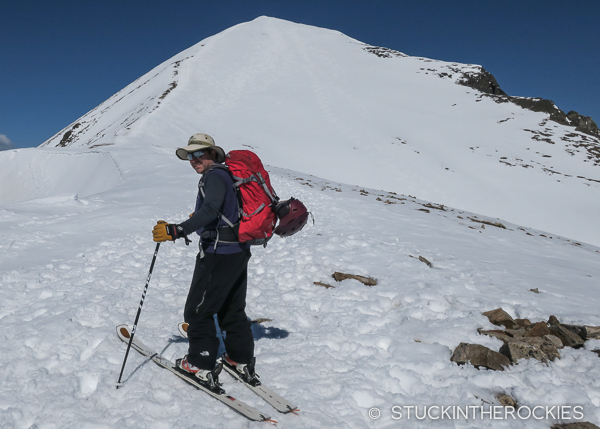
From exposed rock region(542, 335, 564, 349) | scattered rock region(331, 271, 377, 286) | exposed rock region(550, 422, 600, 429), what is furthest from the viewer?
scattered rock region(331, 271, 377, 286)

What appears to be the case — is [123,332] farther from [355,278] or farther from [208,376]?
[355,278]

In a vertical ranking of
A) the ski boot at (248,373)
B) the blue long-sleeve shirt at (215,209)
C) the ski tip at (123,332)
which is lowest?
the ski tip at (123,332)

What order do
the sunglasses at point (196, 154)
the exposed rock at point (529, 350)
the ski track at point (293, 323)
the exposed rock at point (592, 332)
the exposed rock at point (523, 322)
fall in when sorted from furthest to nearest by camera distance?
1. the exposed rock at point (523, 322)
2. the exposed rock at point (592, 332)
3. the exposed rock at point (529, 350)
4. the sunglasses at point (196, 154)
5. the ski track at point (293, 323)

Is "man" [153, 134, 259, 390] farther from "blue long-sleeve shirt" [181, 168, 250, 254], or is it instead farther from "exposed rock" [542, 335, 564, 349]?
"exposed rock" [542, 335, 564, 349]

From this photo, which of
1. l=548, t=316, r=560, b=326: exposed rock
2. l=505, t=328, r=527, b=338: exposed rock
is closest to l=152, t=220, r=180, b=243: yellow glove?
l=505, t=328, r=527, b=338: exposed rock

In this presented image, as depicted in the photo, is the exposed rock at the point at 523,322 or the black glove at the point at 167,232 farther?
the exposed rock at the point at 523,322

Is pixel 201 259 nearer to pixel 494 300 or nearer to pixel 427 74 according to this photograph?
pixel 494 300

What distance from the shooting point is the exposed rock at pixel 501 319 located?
5043mm

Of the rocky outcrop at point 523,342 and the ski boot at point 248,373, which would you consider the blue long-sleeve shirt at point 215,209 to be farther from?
the rocky outcrop at point 523,342

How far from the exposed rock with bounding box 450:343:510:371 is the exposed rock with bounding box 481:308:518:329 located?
113 centimetres

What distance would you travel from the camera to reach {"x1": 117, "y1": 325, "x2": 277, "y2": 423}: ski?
10.6 feet

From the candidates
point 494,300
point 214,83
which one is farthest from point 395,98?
point 494,300

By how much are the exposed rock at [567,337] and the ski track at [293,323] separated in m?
0.14

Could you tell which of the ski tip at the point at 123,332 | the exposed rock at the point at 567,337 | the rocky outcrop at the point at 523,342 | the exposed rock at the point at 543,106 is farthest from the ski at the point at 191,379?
the exposed rock at the point at 543,106
